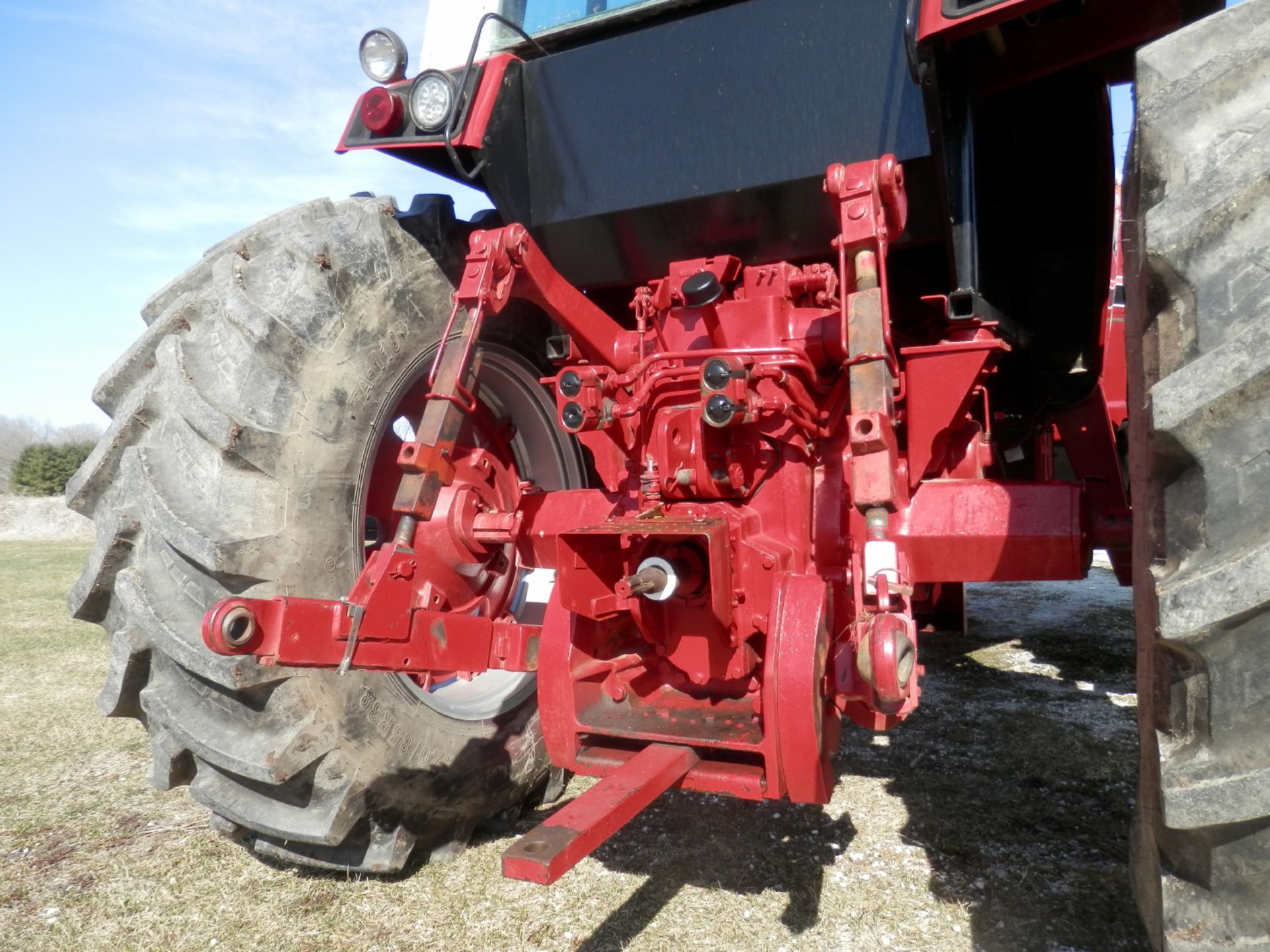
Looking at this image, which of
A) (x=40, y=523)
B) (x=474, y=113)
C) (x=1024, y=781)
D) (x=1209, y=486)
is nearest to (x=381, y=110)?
(x=474, y=113)

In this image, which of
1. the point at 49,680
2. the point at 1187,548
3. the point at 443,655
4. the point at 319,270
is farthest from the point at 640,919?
the point at 49,680

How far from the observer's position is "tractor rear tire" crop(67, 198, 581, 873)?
204 centimetres

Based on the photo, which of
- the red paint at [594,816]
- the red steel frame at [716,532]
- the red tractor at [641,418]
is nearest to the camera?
the red paint at [594,816]

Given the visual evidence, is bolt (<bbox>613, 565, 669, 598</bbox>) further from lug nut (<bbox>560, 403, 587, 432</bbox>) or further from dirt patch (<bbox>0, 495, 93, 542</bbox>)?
dirt patch (<bbox>0, 495, 93, 542</bbox>)

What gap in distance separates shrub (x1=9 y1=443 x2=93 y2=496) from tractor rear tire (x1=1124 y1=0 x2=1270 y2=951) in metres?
29.4

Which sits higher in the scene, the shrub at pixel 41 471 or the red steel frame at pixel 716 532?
the red steel frame at pixel 716 532

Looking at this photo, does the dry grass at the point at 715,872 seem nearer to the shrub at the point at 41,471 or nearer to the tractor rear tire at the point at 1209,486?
the tractor rear tire at the point at 1209,486

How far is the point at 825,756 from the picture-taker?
73.6 inches

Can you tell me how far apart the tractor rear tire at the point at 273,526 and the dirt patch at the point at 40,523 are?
753 inches

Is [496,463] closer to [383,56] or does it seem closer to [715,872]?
[383,56]

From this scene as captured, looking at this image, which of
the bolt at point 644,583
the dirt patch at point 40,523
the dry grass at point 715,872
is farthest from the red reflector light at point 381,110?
the dirt patch at point 40,523

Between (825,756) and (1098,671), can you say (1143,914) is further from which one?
(1098,671)

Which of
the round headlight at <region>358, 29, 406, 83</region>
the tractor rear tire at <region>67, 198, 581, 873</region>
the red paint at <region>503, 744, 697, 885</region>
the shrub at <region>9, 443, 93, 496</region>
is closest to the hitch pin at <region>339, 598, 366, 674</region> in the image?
the tractor rear tire at <region>67, 198, 581, 873</region>

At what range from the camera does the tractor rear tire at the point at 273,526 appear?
204 centimetres
